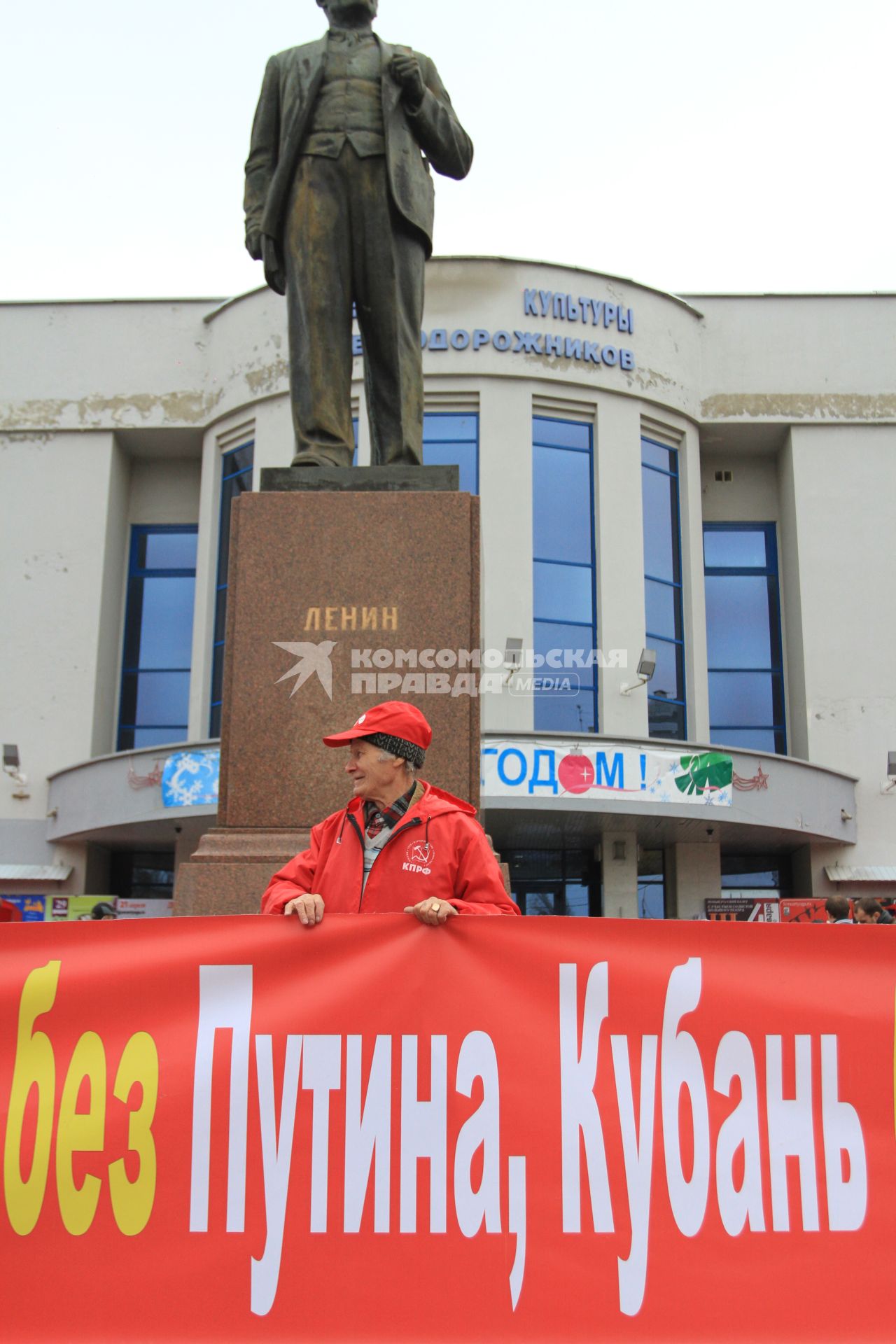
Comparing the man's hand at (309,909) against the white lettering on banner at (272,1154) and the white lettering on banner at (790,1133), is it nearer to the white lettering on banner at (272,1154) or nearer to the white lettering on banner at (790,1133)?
the white lettering on banner at (272,1154)

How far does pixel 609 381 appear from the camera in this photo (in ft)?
73.9

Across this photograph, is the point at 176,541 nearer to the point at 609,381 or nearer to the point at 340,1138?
the point at 609,381

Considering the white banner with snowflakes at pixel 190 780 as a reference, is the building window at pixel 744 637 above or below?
above

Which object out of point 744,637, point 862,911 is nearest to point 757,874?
point 744,637

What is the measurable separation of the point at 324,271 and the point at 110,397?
64.0 feet

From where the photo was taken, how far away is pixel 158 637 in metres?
25.4

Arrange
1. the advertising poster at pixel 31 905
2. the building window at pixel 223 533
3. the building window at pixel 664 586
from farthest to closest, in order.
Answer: the building window at pixel 223 533
the building window at pixel 664 586
the advertising poster at pixel 31 905

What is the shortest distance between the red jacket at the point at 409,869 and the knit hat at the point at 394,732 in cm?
17

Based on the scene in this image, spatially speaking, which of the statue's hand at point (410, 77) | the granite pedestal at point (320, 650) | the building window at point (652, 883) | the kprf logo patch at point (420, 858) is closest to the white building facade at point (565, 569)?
the building window at point (652, 883)

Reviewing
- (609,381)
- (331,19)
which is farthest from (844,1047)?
(609,381)

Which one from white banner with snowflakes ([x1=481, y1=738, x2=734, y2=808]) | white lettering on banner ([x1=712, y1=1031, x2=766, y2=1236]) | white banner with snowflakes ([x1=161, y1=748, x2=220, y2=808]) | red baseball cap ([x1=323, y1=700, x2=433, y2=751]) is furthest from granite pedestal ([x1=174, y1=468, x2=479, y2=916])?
white banner with snowflakes ([x1=161, y1=748, x2=220, y2=808])

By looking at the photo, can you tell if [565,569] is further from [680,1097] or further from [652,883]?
[680,1097]

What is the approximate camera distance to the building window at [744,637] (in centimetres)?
2458

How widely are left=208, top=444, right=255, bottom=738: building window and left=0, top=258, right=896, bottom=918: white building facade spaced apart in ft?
0.28
